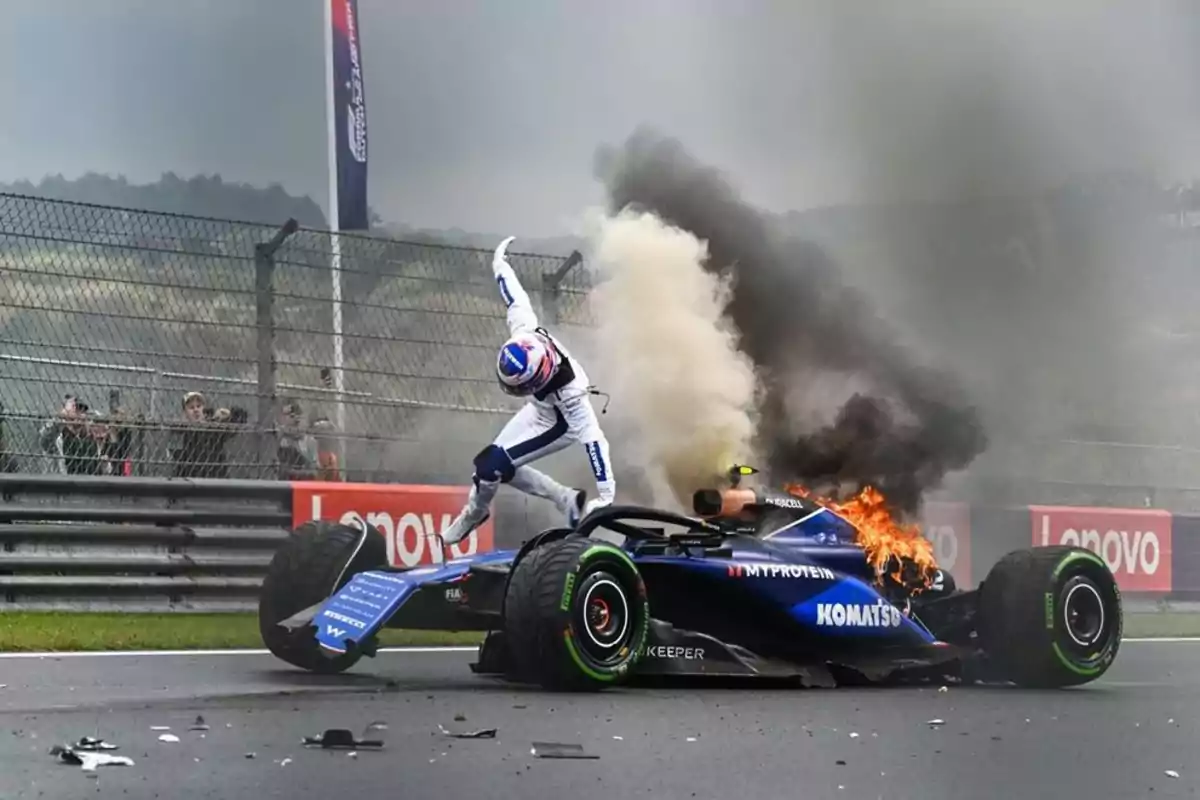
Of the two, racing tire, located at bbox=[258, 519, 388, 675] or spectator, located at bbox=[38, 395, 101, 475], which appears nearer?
racing tire, located at bbox=[258, 519, 388, 675]

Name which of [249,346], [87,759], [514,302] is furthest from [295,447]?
[87,759]

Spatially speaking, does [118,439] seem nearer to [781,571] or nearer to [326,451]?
[326,451]

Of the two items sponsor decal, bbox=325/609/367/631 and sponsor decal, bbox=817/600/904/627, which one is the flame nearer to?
sponsor decal, bbox=817/600/904/627

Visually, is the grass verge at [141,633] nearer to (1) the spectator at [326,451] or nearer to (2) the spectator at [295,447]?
(2) the spectator at [295,447]

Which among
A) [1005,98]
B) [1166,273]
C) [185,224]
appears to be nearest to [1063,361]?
[1166,273]

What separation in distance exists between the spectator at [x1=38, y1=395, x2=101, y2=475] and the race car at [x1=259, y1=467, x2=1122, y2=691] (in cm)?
387

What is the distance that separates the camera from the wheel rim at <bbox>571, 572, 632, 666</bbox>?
7234mm

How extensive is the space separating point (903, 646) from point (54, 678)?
147 inches

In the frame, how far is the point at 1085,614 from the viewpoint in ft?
28.1

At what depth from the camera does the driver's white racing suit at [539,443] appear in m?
9.63

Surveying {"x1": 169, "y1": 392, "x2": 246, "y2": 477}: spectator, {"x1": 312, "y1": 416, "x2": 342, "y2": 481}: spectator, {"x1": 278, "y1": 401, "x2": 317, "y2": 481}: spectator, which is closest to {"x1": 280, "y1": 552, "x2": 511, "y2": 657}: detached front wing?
{"x1": 169, "y1": 392, "x2": 246, "y2": 477}: spectator

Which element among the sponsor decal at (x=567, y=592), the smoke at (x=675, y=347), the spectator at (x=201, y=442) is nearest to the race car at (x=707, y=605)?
the sponsor decal at (x=567, y=592)

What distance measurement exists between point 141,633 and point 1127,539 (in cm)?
976

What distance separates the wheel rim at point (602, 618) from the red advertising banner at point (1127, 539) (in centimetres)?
928
